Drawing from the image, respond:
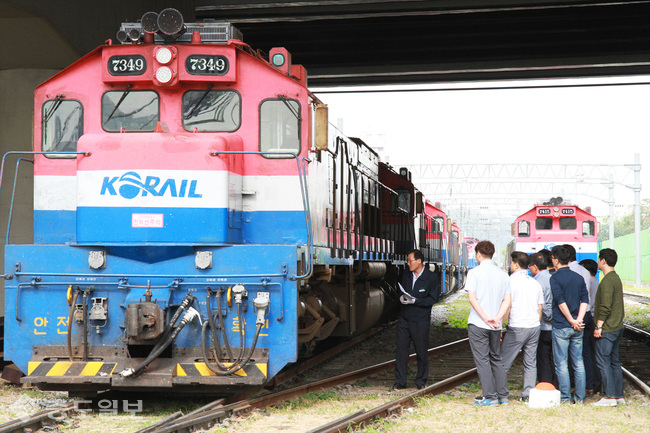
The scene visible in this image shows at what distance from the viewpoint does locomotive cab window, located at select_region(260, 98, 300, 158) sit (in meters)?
8.02

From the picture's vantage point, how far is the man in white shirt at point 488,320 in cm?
842

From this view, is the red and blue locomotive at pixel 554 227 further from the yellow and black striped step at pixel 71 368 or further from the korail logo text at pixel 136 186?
the yellow and black striped step at pixel 71 368

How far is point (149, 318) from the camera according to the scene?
7.20 metres

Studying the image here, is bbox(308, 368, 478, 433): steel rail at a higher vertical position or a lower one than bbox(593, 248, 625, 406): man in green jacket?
lower

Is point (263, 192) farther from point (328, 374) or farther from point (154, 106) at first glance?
point (328, 374)

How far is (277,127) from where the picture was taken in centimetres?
805

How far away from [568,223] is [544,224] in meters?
0.68

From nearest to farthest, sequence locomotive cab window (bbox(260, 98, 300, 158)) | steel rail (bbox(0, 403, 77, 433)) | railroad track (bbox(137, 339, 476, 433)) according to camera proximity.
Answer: steel rail (bbox(0, 403, 77, 433))
railroad track (bbox(137, 339, 476, 433))
locomotive cab window (bbox(260, 98, 300, 158))

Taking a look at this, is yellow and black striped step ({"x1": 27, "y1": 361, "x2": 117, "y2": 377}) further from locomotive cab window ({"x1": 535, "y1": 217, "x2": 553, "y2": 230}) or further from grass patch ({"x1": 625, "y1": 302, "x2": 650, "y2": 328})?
locomotive cab window ({"x1": 535, "y1": 217, "x2": 553, "y2": 230})

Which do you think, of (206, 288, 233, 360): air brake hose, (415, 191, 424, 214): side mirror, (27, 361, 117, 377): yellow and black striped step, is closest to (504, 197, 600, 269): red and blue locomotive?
(415, 191, 424, 214): side mirror

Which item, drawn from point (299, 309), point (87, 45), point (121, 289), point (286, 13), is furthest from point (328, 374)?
point (286, 13)

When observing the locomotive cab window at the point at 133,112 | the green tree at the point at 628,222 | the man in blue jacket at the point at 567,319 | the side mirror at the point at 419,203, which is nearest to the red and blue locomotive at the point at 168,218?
the locomotive cab window at the point at 133,112

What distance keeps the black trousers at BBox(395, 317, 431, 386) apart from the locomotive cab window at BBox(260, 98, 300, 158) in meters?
2.91

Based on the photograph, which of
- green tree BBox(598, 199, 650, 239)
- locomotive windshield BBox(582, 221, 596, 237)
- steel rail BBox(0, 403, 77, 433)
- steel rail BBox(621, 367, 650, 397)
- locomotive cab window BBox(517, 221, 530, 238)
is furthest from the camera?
green tree BBox(598, 199, 650, 239)
